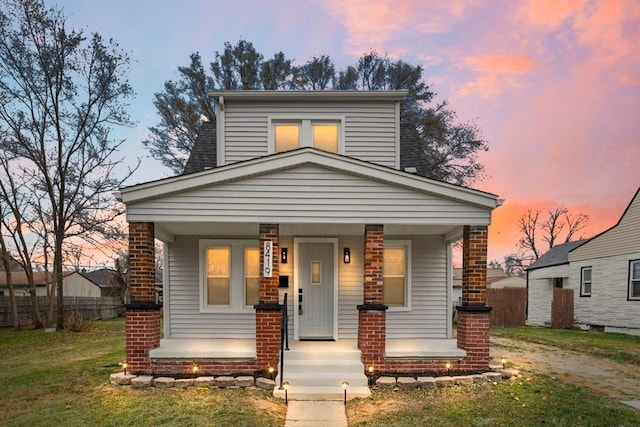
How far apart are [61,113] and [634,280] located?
909 inches

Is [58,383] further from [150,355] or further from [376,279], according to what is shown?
[376,279]

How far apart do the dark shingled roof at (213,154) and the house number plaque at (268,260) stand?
12.2ft

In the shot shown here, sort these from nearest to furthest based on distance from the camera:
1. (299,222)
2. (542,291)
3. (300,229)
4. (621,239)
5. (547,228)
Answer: (299,222), (300,229), (621,239), (542,291), (547,228)

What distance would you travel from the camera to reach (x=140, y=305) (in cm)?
657

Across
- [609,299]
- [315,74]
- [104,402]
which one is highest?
[315,74]

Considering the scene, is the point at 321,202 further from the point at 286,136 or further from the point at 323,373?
the point at 286,136

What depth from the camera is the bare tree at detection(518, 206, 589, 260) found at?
3800cm

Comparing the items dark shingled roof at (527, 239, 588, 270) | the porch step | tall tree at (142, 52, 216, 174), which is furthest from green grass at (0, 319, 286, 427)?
dark shingled roof at (527, 239, 588, 270)

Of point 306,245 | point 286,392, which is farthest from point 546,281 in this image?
point 286,392

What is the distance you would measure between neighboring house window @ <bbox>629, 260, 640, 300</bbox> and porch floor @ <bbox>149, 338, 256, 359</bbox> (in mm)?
14564

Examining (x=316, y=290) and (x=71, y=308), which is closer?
(x=316, y=290)

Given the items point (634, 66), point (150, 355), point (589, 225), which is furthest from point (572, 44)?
point (589, 225)

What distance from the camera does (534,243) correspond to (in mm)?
40031

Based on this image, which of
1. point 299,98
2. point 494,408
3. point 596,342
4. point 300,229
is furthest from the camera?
point 596,342
